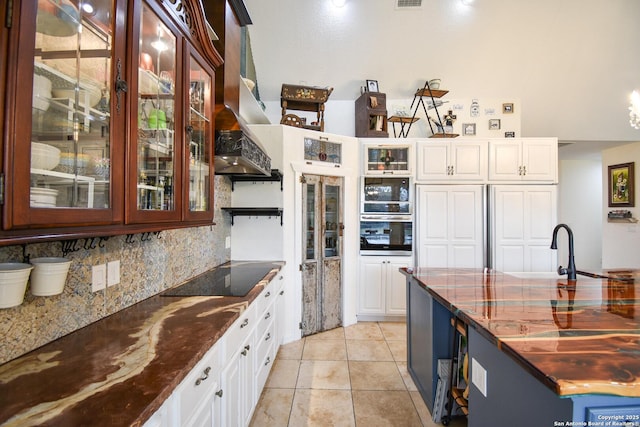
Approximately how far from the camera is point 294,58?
407 cm

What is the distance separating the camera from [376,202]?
405cm

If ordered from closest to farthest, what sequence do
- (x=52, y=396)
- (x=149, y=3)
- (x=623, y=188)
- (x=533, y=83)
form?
(x=52, y=396) → (x=149, y=3) → (x=533, y=83) → (x=623, y=188)

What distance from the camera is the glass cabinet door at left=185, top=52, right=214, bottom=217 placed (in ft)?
5.59

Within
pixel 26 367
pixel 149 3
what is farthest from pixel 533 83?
pixel 26 367

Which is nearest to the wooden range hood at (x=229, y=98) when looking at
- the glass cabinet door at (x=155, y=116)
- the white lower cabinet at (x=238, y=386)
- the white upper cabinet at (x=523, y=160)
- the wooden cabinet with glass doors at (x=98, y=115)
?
the wooden cabinet with glass doors at (x=98, y=115)

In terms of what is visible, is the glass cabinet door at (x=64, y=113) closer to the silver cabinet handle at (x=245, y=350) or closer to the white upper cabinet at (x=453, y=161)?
the silver cabinet handle at (x=245, y=350)

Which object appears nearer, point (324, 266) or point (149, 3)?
point (149, 3)

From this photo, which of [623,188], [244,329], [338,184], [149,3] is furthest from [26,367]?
[623,188]

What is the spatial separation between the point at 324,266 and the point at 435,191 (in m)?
1.78

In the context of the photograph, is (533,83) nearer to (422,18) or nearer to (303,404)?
(422,18)

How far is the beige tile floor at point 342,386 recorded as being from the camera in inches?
85.0

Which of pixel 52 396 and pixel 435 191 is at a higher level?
pixel 435 191

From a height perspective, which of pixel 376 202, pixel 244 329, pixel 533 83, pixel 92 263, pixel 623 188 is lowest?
Answer: pixel 244 329

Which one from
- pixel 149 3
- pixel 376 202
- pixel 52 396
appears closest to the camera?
pixel 52 396
